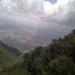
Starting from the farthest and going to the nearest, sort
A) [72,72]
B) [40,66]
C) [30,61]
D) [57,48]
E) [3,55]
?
1. [3,55]
2. [30,61]
3. [57,48]
4. [40,66]
5. [72,72]

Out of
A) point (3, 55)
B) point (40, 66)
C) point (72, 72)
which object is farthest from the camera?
point (3, 55)

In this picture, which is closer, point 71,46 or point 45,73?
point 45,73

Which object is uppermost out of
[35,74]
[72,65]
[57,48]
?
[57,48]

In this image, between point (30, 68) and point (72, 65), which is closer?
point (72, 65)

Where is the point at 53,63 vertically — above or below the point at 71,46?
below

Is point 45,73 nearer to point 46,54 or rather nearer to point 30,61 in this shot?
point 46,54

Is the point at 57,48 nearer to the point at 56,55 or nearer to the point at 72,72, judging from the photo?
the point at 56,55

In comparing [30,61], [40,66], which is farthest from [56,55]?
[30,61]

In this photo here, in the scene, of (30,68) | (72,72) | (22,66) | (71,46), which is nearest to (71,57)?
(71,46)

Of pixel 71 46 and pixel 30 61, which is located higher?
pixel 71 46
